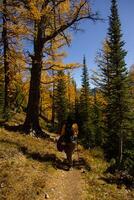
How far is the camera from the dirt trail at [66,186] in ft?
35.2

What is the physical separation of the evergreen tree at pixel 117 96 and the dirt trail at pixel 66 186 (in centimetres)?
1748

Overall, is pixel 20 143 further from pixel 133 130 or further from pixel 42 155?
pixel 133 130

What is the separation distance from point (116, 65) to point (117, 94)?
122 inches

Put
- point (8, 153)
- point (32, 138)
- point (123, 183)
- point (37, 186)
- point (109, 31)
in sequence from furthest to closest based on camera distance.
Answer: point (109, 31)
point (32, 138)
point (123, 183)
point (8, 153)
point (37, 186)

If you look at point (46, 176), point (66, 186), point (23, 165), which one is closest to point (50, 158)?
point (23, 165)

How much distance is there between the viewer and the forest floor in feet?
33.7

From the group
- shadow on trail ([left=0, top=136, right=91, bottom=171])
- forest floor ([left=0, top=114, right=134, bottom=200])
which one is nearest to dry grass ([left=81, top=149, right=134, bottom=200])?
forest floor ([left=0, top=114, right=134, bottom=200])

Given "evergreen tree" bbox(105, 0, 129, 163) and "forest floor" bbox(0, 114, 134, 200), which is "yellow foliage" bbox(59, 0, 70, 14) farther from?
"evergreen tree" bbox(105, 0, 129, 163)

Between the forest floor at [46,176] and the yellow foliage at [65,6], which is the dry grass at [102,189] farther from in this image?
the yellow foliage at [65,6]

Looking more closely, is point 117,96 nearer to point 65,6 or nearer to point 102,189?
point 65,6

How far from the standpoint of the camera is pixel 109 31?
3566 centimetres

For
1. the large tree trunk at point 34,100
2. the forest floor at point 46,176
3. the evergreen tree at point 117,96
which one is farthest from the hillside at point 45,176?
the evergreen tree at point 117,96

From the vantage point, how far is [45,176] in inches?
471

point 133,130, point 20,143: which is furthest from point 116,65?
point 20,143
